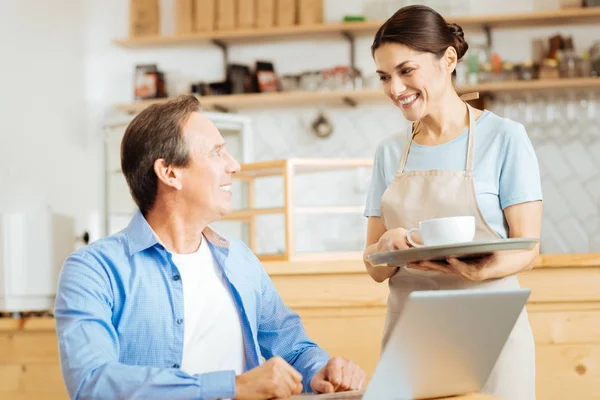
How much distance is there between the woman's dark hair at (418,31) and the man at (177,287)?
1.38 feet

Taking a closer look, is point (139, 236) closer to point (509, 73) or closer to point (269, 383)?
point (269, 383)

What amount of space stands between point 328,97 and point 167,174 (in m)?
3.58

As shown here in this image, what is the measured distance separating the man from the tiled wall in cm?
336

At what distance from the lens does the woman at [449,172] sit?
5.61ft

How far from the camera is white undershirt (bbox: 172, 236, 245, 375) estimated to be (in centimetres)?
164

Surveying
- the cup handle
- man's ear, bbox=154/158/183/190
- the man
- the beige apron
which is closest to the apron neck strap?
the beige apron

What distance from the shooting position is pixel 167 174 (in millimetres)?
1698

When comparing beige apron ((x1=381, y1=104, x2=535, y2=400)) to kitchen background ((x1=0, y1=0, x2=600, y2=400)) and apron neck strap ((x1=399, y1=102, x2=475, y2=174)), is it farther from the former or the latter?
kitchen background ((x1=0, y1=0, x2=600, y2=400))

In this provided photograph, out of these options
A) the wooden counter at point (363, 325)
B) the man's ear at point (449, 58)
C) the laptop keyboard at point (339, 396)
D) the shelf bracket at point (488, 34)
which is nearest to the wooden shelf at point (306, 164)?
the wooden counter at point (363, 325)

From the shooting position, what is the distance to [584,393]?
8.13ft

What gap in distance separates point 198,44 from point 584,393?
3.78m

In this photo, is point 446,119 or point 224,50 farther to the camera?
point 224,50

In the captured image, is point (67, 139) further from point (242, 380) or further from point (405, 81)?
point (242, 380)

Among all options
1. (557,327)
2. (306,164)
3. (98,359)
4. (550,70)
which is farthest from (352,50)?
(98,359)
